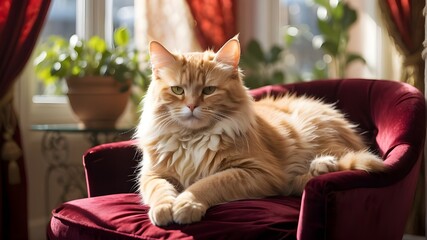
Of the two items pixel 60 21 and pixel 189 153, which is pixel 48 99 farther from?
pixel 189 153

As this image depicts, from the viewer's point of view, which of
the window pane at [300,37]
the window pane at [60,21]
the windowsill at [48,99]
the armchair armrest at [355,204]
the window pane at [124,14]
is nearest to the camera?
the armchair armrest at [355,204]

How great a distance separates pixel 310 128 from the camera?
1.96 m

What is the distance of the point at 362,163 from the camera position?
4.94ft

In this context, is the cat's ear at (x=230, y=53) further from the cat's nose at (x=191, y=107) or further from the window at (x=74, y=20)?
the window at (x=74, y=20)

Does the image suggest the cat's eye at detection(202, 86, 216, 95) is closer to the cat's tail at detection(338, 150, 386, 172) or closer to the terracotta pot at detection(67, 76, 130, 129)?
the cat's tail at detection(338, 150, 386, 172)

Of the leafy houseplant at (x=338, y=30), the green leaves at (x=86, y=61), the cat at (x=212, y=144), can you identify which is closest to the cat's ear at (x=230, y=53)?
the cat at (x=212, y=144)

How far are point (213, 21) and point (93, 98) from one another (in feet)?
3.52

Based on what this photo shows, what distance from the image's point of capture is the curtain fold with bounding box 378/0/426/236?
275 cm

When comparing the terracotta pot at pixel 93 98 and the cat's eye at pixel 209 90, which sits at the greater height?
the cat's eye at pixel 209 90

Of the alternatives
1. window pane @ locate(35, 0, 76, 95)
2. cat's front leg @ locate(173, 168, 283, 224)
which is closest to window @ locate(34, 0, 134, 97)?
window pane @ locate(35, 0, 76, 95)

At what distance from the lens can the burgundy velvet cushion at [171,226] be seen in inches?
53.9

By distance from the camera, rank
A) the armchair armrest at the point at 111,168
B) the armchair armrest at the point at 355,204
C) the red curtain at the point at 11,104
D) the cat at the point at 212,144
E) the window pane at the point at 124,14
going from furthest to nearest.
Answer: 1. the window pane at the point at 124,14
2. the red curtain at the point at 11,104
3. the armchair armrest at the point at 111,168
4. the cat at the point at 212,144
5. the armchair armrest at the point at 355,204

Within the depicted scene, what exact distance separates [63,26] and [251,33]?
4.22 ft

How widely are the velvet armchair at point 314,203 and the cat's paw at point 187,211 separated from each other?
16 mm
